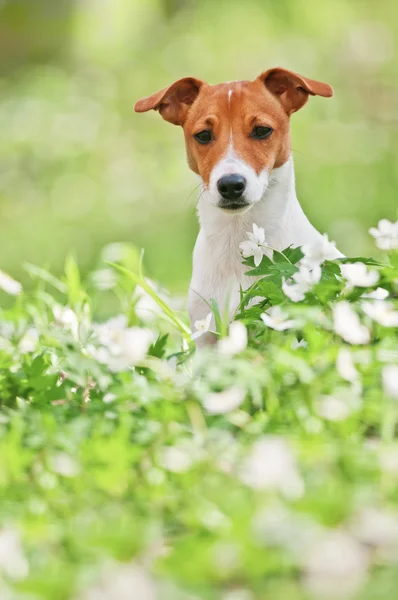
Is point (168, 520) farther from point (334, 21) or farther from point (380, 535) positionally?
point (334, 21)

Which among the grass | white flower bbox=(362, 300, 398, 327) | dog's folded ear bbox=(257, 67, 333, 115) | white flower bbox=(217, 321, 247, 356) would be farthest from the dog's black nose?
white flower bbox=(217, 321, 247, 356)

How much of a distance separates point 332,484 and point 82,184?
6924 millimetres

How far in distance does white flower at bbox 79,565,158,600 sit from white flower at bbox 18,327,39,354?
1746 mm

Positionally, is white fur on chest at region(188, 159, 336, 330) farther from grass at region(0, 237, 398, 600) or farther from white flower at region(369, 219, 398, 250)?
white flower at region(369, 219, 398, 250)

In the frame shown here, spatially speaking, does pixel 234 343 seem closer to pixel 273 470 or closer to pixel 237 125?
pixel 273 470

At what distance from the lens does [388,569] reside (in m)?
1.78

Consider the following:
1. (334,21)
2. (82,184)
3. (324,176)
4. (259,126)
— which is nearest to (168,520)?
(259,126)

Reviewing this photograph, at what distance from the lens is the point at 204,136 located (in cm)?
377

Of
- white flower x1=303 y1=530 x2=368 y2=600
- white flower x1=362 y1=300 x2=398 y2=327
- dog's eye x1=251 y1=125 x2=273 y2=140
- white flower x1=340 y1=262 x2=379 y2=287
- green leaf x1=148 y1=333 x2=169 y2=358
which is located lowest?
green leaf x1=148 y1=333 x2=169 y2=358

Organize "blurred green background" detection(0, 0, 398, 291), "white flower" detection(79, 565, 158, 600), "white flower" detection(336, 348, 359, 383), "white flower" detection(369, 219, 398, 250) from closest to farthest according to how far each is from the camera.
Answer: "white flower" detection(79, 565, 158, 600), "white flower" detection(336, 348, 359, 383), "white flower" detection(369, 219, 398, 250), "blurred green background" detection(0, 0, 398, 291)

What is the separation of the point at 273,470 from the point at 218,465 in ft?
1.44

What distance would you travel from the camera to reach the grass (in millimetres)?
1748

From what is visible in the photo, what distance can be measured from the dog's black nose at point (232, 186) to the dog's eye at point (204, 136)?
13.5 inches

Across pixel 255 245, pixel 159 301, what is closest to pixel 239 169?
pixel 255 245
